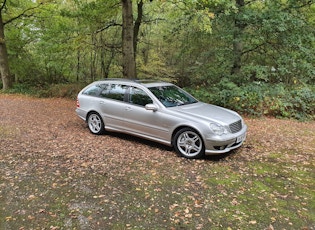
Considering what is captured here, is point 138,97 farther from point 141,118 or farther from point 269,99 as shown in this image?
point 269,99

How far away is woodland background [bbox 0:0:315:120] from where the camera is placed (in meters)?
10.6

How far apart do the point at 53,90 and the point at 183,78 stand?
720cm

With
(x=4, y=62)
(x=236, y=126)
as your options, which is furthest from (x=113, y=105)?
(x=4, y=62)

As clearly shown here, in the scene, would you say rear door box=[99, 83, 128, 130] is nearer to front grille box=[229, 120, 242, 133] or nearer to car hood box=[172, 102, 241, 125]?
car hood box=[172, 102, 241, 125]

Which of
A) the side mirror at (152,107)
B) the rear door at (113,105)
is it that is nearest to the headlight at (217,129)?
the side mirror at (152,107)

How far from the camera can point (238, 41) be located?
10.9 metres

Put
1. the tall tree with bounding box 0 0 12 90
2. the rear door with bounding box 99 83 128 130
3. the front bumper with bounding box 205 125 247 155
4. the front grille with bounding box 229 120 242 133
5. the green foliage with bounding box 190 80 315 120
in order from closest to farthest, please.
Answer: the front bumper with bounding box 205 125 247 155
the front grille with bounding box 229 120 242 133
the rear door with bounding box 99 83 128 130
the green foliage with bounding box 190 80 315 120
the tall tree with bounding box 0 0 12 90

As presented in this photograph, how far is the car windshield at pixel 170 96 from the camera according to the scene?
6484 millimetres

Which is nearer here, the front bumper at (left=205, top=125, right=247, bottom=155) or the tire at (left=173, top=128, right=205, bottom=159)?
the front bumper at (left=205, top=125, right=247, bottom=155)

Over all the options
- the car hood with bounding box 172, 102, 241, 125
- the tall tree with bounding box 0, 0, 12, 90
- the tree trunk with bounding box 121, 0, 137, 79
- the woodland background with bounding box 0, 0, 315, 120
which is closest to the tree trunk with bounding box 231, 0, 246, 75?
the woodland background with bounding box 0, 0, 315, 120

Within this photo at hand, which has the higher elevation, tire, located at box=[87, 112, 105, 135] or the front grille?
the front grille

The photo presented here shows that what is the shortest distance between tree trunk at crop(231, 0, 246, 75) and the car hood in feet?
18.1

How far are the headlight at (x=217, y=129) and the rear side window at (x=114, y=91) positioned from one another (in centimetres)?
252

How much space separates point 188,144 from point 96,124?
9.42ft
